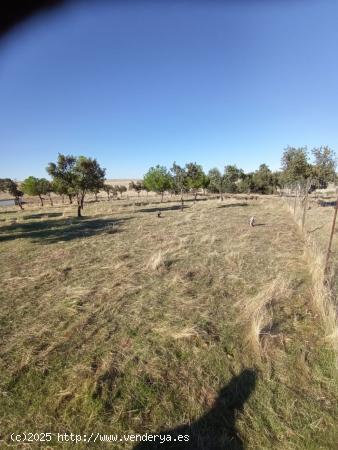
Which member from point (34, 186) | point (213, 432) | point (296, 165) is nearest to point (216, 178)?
point (296, 165)

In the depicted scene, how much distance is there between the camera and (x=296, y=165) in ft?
81.1

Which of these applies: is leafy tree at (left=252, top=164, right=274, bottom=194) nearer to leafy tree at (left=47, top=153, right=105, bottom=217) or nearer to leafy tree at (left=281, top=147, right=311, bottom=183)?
leafy tree at (left=281, top=147, right=311, bottom=183)

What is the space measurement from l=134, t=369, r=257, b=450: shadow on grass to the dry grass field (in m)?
0.01

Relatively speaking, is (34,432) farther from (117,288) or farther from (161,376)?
(117,288)

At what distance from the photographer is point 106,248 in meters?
11.0

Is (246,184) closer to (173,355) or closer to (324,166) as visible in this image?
(324,166)

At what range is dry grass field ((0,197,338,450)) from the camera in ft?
9.58

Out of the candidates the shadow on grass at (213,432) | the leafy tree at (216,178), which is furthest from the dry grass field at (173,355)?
the leafy tree at (216,178)

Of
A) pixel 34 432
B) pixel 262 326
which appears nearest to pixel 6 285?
pixel 34 432

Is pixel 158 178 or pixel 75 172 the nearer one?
pixel 75 172

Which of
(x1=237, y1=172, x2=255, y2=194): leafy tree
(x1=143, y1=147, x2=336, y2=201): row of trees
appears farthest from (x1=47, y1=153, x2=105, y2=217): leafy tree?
(x1=237, y1=172, x2=255, y2=194): leafy tree

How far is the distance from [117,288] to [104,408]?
11.9 feet

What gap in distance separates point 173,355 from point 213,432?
1.30 meters

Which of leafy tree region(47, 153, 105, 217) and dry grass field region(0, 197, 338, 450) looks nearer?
dry grass field region(0, 197, 338, 450)
